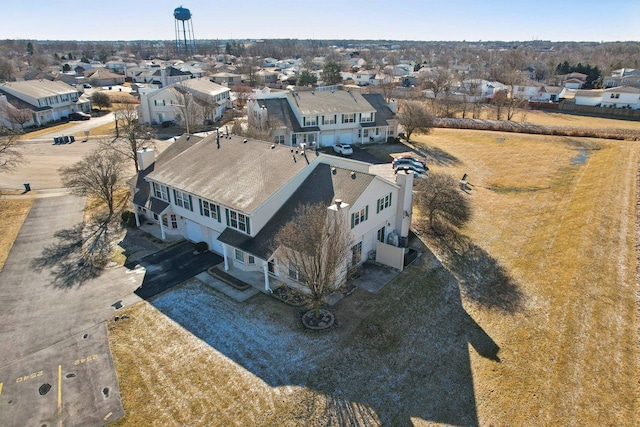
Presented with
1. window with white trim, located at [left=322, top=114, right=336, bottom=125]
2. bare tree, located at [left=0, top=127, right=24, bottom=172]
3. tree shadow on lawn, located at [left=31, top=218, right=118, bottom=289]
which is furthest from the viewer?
window with white trim, located at [left=322, top=114, right=336, bottom=125]

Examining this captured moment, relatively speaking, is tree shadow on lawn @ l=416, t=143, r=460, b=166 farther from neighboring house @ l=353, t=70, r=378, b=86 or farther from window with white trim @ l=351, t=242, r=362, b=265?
neighboring house @ l=353, t=70, r=378, b=86

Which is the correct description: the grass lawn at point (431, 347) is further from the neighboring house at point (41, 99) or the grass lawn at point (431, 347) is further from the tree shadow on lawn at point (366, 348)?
the neighboring house at point (41, 99)

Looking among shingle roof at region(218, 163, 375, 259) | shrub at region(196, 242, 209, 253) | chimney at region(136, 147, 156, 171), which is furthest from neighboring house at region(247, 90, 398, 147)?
shingle roof at region(218, 163, 375, 259)

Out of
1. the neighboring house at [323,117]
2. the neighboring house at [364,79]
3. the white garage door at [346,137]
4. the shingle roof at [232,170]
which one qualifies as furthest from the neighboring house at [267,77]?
the shingle roof at [232,170]

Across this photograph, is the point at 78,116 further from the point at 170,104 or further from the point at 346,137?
the point at 346,137

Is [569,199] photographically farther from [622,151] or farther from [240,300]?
[240,300]
